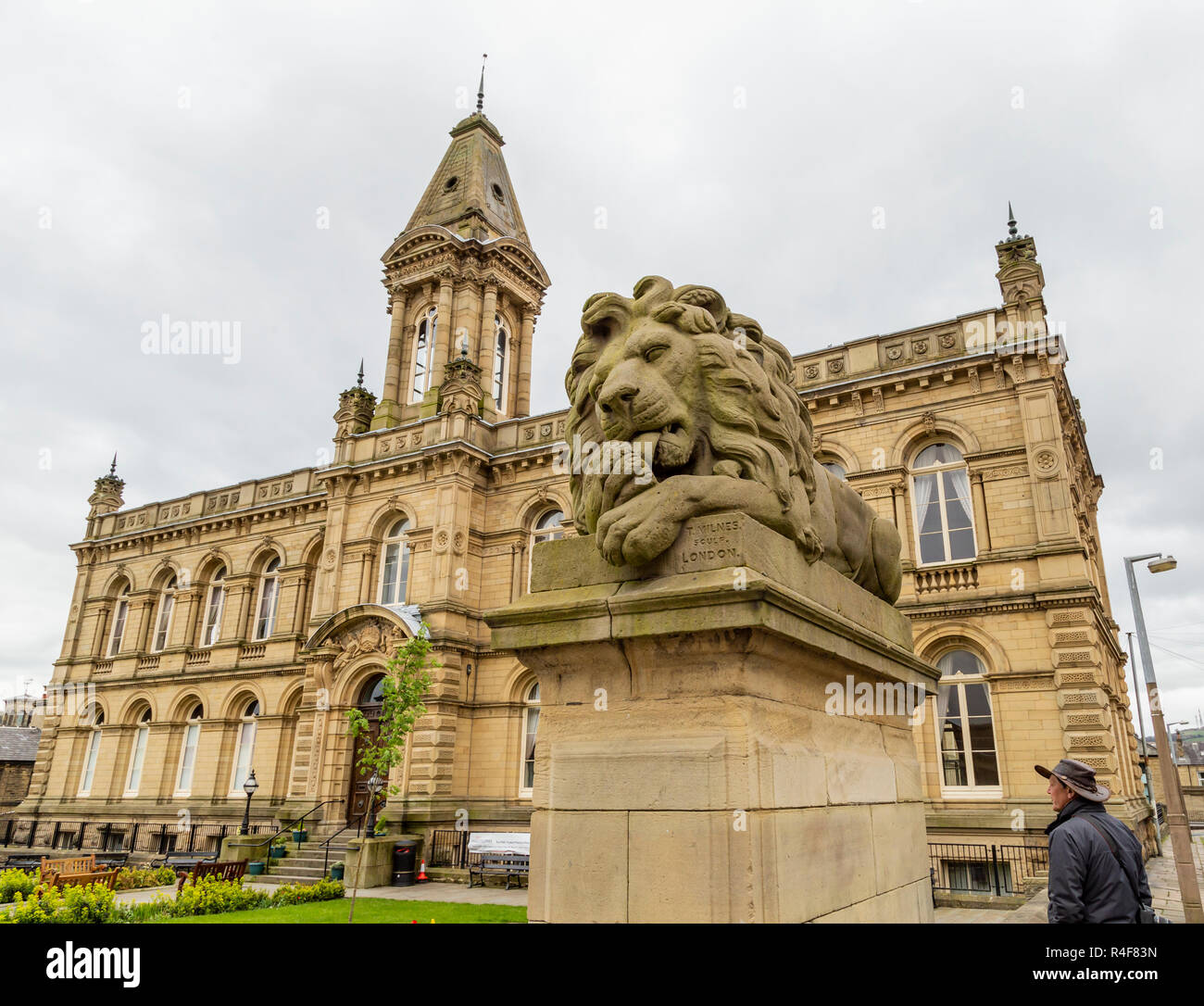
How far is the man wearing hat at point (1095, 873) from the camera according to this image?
371cm

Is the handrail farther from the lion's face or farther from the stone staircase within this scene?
the lion's face

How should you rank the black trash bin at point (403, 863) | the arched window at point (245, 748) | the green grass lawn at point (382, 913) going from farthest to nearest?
1. the arched window at point (245, 748)
2. the black trash bin at point (403, 863)
3. the green grass lawn at point (382, 913)

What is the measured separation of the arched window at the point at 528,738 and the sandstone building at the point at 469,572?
0.11 m

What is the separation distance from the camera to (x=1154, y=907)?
1253cm

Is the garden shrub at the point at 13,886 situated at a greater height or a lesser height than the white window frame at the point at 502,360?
lesser

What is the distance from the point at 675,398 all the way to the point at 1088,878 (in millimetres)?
2842

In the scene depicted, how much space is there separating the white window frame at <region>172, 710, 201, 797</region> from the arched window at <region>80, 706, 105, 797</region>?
457 centimetres

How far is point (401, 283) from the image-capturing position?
30656mm

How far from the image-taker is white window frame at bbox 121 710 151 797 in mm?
30047

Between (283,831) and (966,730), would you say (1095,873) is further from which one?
(283,831)

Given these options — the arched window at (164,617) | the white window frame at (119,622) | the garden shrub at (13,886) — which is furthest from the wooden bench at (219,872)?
the white window frame at (119,622)

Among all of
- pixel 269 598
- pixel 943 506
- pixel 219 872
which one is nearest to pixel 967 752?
pixel 943 506

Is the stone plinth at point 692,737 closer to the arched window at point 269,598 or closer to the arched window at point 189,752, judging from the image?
the arched window at point 269,598
